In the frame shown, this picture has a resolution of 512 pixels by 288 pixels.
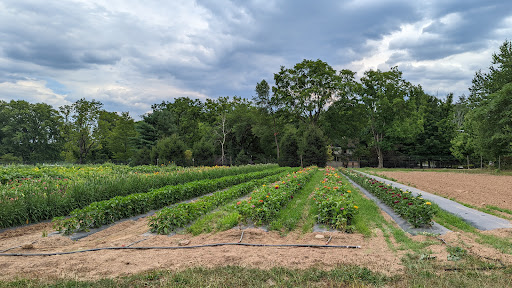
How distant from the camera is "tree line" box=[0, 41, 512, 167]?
1448 inches

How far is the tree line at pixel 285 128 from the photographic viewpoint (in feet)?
121

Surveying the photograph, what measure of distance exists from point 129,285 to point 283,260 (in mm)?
2213

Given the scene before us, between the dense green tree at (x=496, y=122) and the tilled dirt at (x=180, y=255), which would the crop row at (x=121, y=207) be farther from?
the dense green tree at (x=496, y=122)

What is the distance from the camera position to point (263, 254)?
475 cm

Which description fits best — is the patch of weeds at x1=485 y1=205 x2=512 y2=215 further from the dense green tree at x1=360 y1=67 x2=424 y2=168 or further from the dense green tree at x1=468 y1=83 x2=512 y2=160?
the dense green tree at x1=360 y1=67 x2=424 y2=168

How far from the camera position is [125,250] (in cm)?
517

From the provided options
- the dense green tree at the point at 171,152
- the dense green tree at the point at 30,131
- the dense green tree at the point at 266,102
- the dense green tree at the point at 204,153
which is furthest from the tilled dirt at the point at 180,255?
the dense green tree at the point at 30,131

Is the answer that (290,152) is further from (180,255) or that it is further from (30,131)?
(30,131)

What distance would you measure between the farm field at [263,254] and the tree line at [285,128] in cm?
2510

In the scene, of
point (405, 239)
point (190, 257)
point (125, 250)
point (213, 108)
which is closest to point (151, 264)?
point (190, 257)

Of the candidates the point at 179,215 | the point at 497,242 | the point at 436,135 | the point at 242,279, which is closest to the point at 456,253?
the point at 497,242

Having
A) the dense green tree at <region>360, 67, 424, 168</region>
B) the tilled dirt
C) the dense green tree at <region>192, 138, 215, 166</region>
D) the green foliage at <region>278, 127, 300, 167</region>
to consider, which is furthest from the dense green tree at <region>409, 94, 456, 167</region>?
the tilled dirt

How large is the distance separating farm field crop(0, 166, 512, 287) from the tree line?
25096mm

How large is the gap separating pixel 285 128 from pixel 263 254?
38753 millimetres
